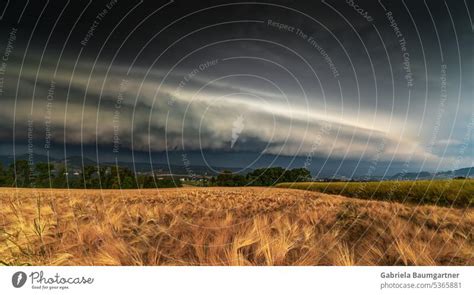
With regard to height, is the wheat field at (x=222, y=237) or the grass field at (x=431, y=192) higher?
the wheat field at (x=222, y=237)

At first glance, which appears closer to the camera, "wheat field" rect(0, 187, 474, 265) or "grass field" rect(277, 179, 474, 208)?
"wheat field" rect(0, 187, 474, 265)

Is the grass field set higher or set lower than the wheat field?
lower

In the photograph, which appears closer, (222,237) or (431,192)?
(222,237)

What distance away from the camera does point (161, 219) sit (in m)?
5.84

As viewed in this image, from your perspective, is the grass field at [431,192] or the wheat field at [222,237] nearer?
the wheat field at [222,237]

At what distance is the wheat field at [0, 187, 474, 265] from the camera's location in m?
4.99

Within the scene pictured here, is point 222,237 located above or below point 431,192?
above

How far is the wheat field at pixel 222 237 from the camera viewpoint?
16.4 feet

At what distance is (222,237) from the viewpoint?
16.7 ft

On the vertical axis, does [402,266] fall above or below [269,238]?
below

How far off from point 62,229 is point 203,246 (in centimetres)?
→ 197

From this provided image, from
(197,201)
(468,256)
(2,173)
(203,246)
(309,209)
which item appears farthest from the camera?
(2,173)
